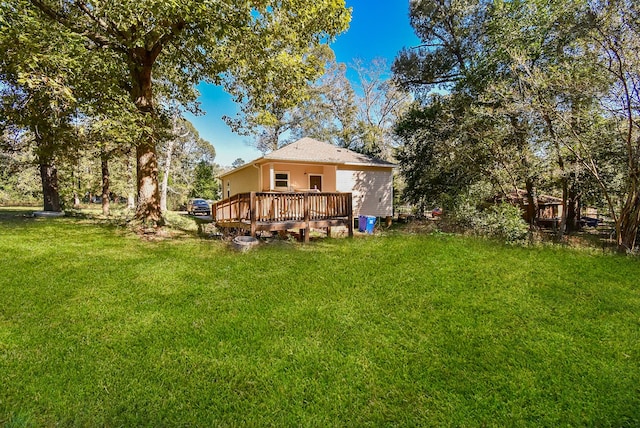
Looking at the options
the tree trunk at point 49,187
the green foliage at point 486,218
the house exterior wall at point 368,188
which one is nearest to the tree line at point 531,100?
the green foliage at point 486,218

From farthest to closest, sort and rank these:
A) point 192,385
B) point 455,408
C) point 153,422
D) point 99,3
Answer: point 99,3
point 192,385
point 455,408
point 153,422

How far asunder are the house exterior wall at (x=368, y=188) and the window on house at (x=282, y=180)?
7.87ft

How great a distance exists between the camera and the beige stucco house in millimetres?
13424

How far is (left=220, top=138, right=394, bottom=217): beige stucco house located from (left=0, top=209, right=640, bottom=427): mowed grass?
26.3ft

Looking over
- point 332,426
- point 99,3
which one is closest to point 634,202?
point 332,426

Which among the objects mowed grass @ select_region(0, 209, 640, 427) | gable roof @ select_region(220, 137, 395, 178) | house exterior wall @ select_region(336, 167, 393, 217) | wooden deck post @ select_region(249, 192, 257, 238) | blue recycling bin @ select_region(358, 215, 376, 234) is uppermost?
gable roof @ select_region(220, 137, 395, 178)

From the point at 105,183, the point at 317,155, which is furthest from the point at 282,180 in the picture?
the point at 105,183

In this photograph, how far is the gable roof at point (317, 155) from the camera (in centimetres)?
1299

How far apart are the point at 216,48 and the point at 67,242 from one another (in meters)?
7.06

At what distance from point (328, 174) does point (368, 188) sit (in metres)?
2.12

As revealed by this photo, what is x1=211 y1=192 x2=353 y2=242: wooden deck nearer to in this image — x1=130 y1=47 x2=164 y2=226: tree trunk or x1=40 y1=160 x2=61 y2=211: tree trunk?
x1=130 y1=47 x2=164 y2=226: tree trunk

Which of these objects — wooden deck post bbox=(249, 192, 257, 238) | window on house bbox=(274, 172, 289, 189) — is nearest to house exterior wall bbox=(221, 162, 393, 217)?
window on house bbox=(274, 172, 289, 189)

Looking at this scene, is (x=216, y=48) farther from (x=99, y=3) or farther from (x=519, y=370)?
(x=519, y=370)

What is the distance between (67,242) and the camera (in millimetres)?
7473
